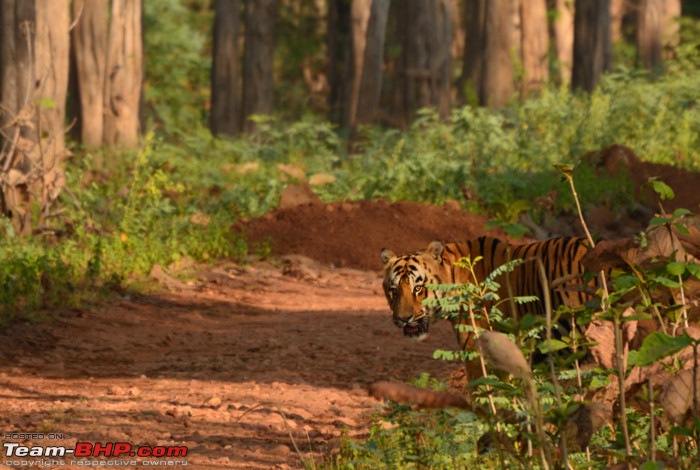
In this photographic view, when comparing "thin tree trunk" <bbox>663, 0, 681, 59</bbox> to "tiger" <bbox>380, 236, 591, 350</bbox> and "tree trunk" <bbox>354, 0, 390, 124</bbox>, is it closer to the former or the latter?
"tree trunk" <bbox>354, 0, 390, 124</bbox>

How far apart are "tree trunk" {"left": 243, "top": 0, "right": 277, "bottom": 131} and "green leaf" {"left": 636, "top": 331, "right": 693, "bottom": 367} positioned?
77.7 ft

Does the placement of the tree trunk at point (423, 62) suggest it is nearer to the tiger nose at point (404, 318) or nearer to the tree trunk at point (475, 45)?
the tree trunk at point (475, 45)

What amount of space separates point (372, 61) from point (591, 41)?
4.71 metres

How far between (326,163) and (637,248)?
1572 centimetres

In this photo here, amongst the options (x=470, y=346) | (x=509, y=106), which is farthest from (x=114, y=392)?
(x=509, y=106)

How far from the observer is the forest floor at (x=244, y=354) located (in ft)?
21.2

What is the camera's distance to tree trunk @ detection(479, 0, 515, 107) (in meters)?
25.6

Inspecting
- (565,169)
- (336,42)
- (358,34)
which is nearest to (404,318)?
(565,169)

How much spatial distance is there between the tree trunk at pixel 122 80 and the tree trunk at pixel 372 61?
6738 mm

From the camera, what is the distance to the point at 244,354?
9.32m

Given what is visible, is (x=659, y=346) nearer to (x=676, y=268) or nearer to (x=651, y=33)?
(x=676, y=268)

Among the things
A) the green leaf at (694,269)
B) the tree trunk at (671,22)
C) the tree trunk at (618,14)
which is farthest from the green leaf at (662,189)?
the tree trunk at (618,14)

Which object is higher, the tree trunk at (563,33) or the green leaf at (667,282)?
the tree trunk at (563,33)

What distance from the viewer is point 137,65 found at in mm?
22062
